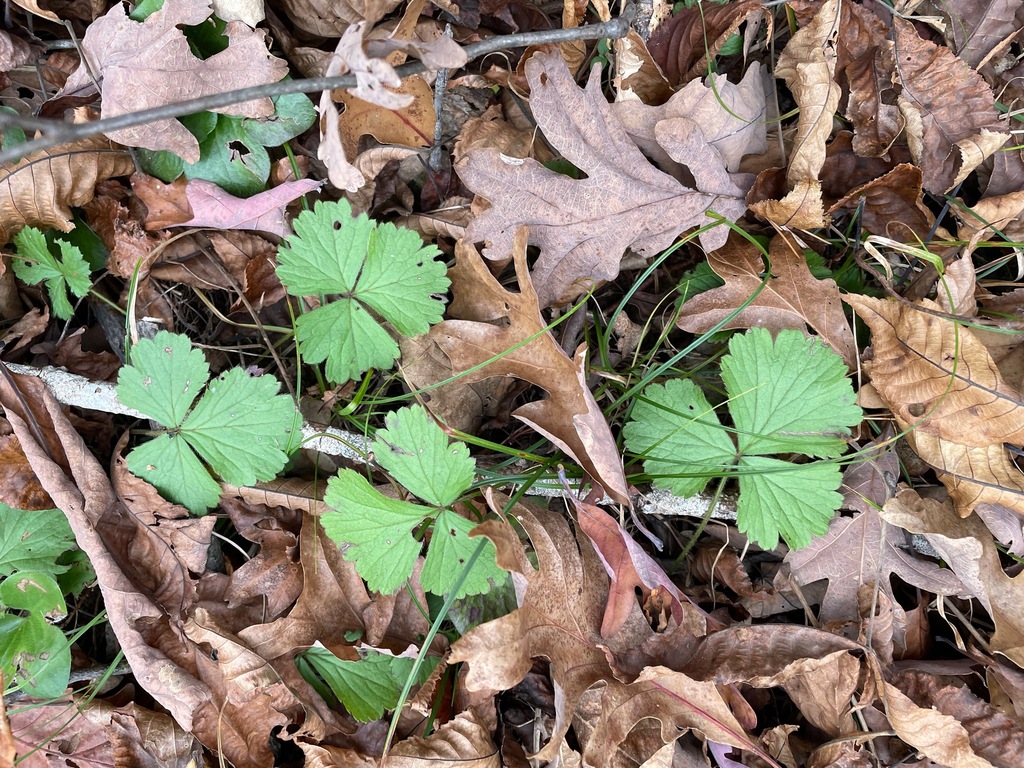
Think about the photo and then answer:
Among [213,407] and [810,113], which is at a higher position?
[810,113]

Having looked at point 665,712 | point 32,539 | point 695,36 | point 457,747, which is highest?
point 695,36

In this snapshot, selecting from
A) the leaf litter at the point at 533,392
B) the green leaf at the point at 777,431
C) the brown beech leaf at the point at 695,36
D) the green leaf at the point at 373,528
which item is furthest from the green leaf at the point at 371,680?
the brown beech leaf at the point at 695,36

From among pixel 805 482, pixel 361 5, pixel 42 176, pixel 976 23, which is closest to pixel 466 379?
pixel 805 482

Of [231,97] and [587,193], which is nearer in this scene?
[231,97]

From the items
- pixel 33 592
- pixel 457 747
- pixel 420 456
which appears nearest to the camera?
pixel 420 456

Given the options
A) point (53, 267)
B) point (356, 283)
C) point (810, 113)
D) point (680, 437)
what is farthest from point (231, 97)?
point (810, 113)

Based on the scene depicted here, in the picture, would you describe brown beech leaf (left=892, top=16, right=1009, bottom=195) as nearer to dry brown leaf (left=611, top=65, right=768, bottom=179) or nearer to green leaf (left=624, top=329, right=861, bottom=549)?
dry brown leaf (left=611, top=65, right=768, bottom=179)

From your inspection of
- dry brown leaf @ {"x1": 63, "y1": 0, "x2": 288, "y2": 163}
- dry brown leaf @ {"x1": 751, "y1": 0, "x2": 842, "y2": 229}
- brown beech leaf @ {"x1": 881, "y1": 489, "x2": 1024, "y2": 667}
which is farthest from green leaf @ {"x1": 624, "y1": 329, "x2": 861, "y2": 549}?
dry brown leaf @ {"x1": 63, "y1": 0, "x2": 288, "y2": 163}

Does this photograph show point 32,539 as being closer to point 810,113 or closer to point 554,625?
point 554,625
